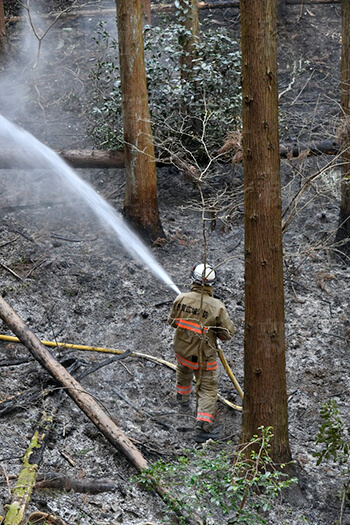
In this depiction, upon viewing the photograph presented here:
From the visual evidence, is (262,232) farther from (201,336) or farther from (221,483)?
(221,483)

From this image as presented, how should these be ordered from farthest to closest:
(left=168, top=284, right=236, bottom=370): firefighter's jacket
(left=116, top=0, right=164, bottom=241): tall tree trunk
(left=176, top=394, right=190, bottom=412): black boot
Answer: (left=116, top=0, right=164, bottom=241): tall tree trunk, (left=176, top=394, right=190, bottom=412): black boot, (left=168, top=284, right=236, bottom=370): firefighter's jacket

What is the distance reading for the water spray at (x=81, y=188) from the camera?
9.31 meters

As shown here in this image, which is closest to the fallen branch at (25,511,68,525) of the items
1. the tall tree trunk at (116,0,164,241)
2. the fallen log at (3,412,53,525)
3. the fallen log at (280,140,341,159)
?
the fallen log at (3,412,53,525)

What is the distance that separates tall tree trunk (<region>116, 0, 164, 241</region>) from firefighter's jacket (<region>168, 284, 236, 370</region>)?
10.6 ft

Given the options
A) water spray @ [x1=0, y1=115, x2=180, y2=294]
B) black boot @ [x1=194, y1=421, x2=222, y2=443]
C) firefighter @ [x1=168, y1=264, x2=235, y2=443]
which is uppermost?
water spray @ [x1=0, y1=115, x2=180, y2=294]

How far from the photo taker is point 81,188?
37.5 feet

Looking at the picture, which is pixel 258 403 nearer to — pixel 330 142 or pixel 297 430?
pixel 297 430

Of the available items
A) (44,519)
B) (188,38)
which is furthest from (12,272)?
(188,38)

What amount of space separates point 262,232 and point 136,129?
501 cm

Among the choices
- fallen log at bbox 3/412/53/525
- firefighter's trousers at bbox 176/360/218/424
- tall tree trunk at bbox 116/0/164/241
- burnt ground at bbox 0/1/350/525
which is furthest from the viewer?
tall tree trunk at bbox 116/0/164/241

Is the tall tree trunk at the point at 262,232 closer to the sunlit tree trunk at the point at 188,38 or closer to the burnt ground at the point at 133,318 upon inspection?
the burnt ground at the point at 133,318

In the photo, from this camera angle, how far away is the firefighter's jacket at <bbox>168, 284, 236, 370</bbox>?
5.79 meters

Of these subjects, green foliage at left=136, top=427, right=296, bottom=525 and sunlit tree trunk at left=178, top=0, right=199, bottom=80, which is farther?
sunlit tree trunk at left=178, top=0, right=199, bottom=80

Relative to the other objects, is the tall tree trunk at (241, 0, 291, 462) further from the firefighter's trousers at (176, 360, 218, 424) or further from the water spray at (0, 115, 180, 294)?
the water spray at (0, 115, 180, 294)
